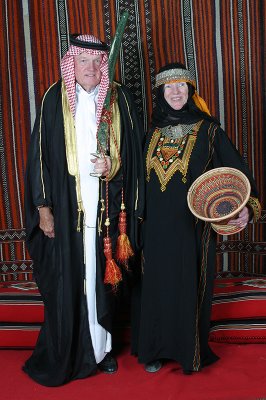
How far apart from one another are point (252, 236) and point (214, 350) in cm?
96

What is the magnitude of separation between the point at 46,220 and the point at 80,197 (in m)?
0.19

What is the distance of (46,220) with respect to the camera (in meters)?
2.56

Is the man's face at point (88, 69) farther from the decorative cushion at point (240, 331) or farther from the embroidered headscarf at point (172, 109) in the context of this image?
the decorative cushion at point (240, 331)

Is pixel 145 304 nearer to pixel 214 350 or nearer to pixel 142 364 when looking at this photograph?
pixel 142 364

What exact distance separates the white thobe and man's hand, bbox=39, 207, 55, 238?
162mm

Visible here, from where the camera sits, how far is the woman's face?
8.40 feet

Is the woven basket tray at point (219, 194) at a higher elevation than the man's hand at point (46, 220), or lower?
higher

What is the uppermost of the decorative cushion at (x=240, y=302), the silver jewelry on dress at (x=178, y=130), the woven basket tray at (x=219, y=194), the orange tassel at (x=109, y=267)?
the silver jewelry on dress at (x=178, y=130)

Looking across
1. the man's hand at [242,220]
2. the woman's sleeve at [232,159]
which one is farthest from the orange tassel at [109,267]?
the woman's sleeve at [232,159]

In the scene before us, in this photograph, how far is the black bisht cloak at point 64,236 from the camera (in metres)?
2.53

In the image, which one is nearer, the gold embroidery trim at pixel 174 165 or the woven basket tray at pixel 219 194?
the woven basket tray at pixel 219 194

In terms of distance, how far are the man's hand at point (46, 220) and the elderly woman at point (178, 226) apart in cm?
44

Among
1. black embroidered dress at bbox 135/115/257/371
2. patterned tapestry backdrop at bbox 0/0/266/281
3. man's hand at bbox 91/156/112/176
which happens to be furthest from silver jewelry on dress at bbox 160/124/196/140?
patterned tapestry backdrop at bbox 0/0/266/281

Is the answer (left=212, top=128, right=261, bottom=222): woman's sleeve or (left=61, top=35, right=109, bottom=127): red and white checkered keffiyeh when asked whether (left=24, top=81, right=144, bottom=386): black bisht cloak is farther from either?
(left=212, top=128, right=261, bottom=222): woman's sleeve
